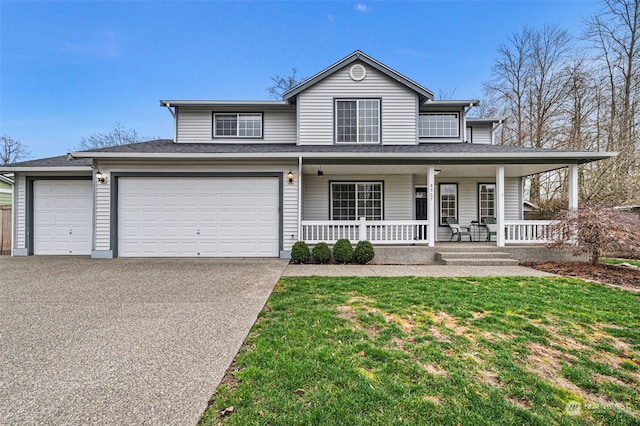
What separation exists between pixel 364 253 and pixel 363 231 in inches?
35.1

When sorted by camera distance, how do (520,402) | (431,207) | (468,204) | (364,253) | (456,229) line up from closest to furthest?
(520,402)
(364,253)
(431,207)
(456,229)
(468,204)

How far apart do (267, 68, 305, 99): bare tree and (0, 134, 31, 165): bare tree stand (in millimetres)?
22281

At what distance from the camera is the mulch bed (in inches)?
250

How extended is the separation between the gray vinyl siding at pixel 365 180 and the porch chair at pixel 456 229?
1.90 m

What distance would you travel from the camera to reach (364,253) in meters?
8.25

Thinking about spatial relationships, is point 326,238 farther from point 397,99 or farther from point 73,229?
point 73,229

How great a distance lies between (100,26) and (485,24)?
68.9ft

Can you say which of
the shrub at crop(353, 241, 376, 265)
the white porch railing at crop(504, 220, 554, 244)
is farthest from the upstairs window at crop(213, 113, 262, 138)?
the white porch railing at crop(504, 220, 554, 244)

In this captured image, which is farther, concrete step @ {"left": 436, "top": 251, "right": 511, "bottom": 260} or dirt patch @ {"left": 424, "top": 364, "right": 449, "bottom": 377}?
concrete step @ {"left": 436, "top": 251, "right": 511, "bottom": 260}

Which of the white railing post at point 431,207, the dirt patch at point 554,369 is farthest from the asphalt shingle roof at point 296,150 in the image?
the dirt patch at point 554,369

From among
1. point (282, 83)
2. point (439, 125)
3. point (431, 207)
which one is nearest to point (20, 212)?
point (431, 207)

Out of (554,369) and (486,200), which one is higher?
(486,200)

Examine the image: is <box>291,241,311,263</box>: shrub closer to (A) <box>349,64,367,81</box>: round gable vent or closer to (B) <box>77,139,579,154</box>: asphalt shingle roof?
(B) <box>77,139,579,154</box>: asphalt shingle roof

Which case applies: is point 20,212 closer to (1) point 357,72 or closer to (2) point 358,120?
(2) point 358,120
